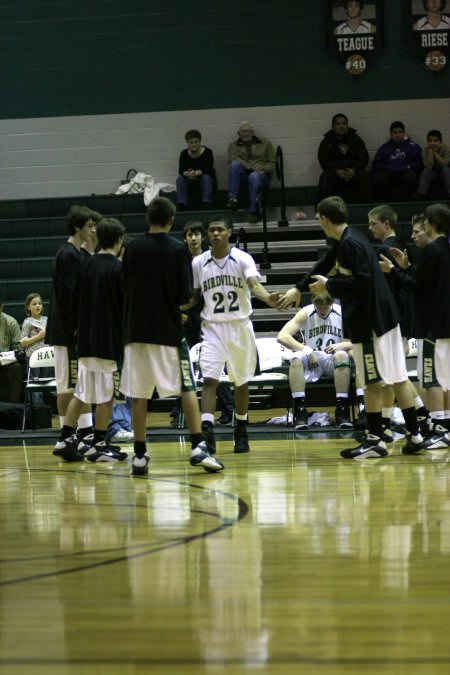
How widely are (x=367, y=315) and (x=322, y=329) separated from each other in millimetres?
2470

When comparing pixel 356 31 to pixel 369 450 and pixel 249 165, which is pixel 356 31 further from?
pixel 369 450

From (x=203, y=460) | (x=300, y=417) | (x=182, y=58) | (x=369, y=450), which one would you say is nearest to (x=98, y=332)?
(x=203, y=460)

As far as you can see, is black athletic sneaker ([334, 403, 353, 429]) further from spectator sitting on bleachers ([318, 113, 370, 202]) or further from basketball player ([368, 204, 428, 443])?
spectator sitting on bleachers ([318, 113, 370, 202])

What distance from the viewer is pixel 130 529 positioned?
14.1 feet

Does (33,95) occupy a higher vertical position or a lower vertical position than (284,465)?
higher

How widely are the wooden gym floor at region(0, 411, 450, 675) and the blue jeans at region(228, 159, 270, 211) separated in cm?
745

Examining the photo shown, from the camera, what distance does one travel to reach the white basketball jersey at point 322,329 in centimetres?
895

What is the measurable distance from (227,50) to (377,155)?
8.81ft

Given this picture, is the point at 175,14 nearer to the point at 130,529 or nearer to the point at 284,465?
the point at 284,465

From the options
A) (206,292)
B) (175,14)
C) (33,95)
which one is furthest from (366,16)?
(206,292)

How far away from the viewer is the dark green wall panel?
14.1 metres

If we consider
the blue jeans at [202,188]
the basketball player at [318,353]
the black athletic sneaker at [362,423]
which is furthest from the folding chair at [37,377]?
the blue jeans at [202,188]

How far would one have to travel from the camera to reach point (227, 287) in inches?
287

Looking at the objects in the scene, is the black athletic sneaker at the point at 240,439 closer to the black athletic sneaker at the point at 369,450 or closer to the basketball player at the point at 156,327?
the black athletic sneaker at the point at 369,450
